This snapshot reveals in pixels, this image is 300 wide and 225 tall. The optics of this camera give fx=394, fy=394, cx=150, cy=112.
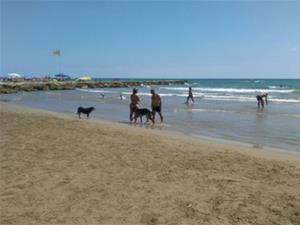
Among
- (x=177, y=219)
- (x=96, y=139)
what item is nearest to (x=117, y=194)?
(x=177, y=219)

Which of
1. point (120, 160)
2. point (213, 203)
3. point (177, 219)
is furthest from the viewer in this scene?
point (120, 160)

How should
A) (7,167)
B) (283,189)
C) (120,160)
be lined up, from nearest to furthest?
1. (283,189)
2. (7,167)
3. (120,160)

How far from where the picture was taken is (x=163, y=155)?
788 centimetres

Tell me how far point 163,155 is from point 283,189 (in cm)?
277

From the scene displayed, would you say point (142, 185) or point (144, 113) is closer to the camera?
point (142, 185)

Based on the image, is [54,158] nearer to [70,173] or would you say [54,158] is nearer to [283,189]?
[70,173]

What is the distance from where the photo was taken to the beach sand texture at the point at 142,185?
4613 millimetres

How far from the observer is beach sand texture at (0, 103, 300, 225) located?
4.61 metres

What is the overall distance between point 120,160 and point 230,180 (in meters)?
2.14

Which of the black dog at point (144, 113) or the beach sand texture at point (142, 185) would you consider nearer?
the beach sand texture at point (142, 185)

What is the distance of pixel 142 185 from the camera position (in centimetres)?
568

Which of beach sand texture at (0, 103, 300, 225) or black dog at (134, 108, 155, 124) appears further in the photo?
black dog at (134, 108, 155, 124)

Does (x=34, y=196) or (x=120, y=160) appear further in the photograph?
(x=120, y=160)

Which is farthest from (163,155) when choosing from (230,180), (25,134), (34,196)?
(25,134)
